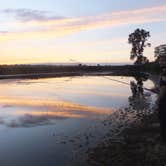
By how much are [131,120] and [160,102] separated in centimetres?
800

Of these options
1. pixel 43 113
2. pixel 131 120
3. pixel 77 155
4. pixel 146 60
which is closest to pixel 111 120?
pixel 131 120

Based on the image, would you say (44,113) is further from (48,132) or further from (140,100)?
(140,100)

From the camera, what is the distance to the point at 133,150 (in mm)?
13180


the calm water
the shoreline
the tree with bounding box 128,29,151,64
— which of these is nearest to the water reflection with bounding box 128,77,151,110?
the calm water

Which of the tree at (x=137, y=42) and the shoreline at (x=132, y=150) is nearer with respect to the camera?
the shoreline at (x=132, y=150)

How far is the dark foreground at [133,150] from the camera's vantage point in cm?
1184

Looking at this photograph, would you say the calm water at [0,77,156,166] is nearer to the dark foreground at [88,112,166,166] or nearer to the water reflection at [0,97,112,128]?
the water reflection at [0,97,112,128]

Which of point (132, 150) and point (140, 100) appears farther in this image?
point (140, 100)

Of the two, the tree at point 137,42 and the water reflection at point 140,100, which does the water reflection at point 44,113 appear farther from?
the tree at point 137,42

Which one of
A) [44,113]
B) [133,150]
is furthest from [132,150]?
[44,113]

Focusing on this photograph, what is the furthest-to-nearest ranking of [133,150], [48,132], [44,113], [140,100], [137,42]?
[137,42] → [140,100] → [44,113] → [48,132] → [133,150]

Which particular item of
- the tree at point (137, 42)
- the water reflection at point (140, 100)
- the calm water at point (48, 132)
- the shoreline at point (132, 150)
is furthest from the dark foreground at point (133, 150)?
the tree at point (137, 42)

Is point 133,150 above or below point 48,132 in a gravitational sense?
above

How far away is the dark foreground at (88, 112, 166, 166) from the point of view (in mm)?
11844
